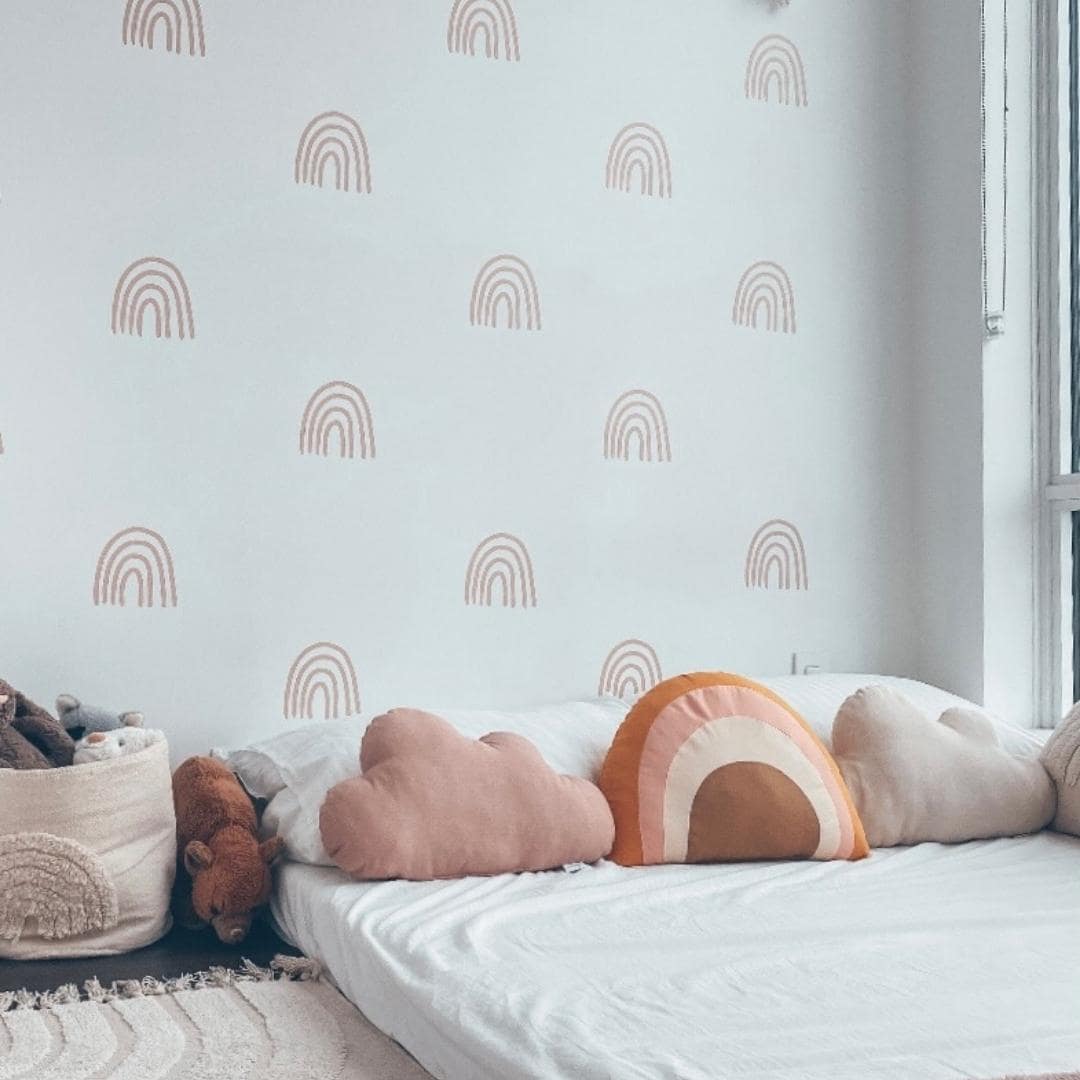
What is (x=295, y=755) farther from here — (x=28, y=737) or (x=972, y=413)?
(x=972, y=413)

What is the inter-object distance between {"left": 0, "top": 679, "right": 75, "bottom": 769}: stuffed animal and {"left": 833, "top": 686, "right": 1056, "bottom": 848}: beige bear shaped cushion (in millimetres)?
1210

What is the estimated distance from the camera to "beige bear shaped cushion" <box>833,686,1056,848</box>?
7.22 ft

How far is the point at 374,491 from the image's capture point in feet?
7.91

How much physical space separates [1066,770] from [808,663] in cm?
60

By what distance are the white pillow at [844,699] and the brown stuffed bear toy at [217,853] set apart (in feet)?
3.08

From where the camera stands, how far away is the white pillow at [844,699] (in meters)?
2.39

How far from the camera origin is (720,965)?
1527 mm

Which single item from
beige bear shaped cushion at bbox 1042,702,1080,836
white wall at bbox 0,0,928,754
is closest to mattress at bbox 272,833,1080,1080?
beige bear shaped cushion at bbox 1042,702,1080,836

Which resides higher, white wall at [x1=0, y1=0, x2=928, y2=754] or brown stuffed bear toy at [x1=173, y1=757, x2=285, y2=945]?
white wall at [x1=0, y1=0, x2=928, y2=754]

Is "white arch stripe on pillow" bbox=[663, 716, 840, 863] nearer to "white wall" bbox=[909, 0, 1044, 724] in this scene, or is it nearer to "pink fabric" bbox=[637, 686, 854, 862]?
"pink fabric" bbox=[637, 686, 854, 862]

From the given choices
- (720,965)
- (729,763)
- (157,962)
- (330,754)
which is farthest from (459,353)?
(720,965)

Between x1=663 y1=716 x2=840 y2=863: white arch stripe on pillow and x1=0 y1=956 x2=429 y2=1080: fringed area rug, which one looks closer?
x1=0 y1=956 x2=429 y2=1080: fringed area rug

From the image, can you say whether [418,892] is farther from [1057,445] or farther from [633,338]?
[1057,445]

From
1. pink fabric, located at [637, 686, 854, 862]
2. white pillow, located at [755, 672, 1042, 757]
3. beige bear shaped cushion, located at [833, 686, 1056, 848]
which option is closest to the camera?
pink fabric, located at [637, 686, 854, 862]
